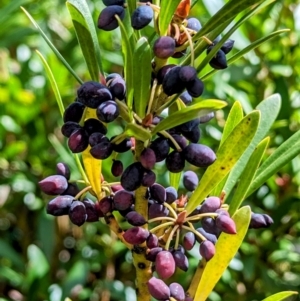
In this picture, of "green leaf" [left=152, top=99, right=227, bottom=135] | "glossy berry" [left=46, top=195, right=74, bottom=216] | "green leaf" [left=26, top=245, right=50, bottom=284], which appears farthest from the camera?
"green leaf" [left=26, top=245, right=50, bottom=284]

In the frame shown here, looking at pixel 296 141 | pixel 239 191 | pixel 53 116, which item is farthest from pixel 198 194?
pixel 53 116

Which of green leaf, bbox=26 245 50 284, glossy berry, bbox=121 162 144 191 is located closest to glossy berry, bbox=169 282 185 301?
glossy berry, bbox=121 162 144 191

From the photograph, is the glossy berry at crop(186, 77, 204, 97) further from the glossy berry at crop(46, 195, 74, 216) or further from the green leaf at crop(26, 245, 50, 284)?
the green leaf at crop(26, 245, 50, 284)

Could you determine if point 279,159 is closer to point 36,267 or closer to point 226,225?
point 226,225

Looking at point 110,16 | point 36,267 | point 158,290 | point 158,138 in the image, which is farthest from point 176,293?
point 36,267

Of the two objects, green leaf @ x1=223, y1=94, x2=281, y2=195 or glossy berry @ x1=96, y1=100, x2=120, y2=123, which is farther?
green leaf @ x1=223, y1=94, x2=281, y2=195

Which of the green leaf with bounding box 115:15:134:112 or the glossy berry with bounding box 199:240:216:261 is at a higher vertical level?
the green leaf with bounding box 115:15:134:112

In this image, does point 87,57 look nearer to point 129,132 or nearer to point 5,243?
point 129,132
